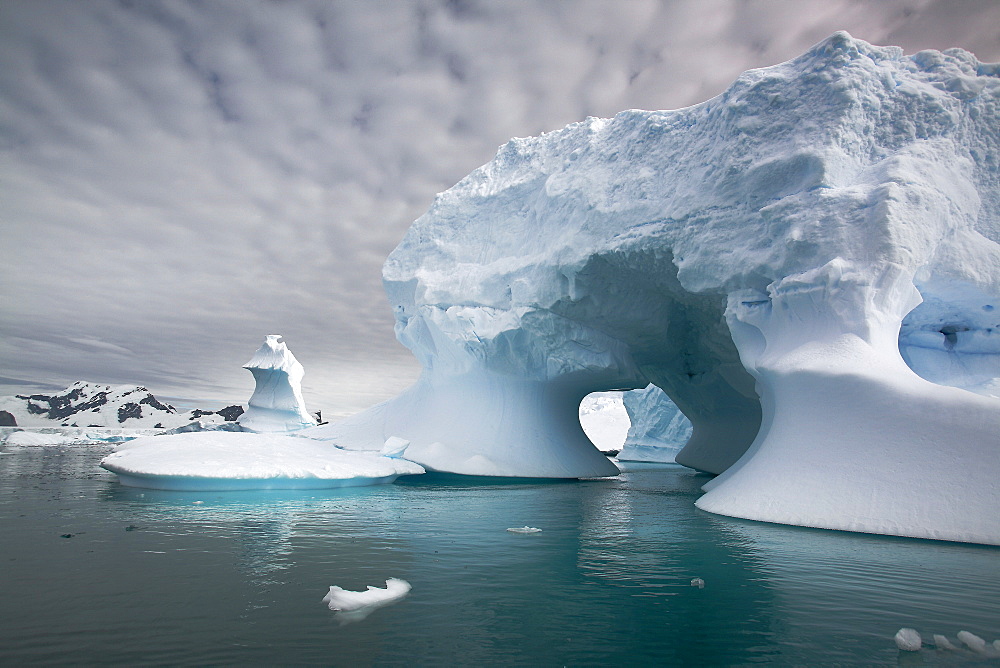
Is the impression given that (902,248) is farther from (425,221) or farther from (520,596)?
(425,221)

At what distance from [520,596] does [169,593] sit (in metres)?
2.39

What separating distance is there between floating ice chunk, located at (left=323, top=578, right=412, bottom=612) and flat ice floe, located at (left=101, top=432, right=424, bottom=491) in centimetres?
621

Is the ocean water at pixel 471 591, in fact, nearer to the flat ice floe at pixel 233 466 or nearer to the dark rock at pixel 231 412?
the flat ice floe at pixel 233 466

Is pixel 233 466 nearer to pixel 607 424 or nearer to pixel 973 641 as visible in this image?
pixel 973 641

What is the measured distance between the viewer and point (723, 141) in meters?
10.2

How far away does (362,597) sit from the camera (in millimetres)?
3434

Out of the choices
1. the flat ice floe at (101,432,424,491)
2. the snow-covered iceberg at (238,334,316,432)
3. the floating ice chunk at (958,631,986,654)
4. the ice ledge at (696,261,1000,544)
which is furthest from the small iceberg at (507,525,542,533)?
the snow-covered iceberg at (238,334,316,432)

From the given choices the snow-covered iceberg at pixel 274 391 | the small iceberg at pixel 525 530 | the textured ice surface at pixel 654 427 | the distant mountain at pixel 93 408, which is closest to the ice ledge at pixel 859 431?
the small iceberg at pixel 525 530

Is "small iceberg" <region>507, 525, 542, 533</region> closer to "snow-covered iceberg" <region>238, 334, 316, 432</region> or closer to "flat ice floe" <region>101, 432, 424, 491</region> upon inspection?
"flat ice floe" <region>101, 432, 424, 491</region>

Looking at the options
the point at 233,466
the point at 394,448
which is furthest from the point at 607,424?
the point at 233,466

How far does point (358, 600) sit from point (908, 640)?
3155 mm

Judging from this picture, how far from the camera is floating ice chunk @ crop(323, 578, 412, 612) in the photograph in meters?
3.34

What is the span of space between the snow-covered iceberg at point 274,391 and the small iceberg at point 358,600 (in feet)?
78.8

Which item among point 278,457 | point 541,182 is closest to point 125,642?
point 278,457
